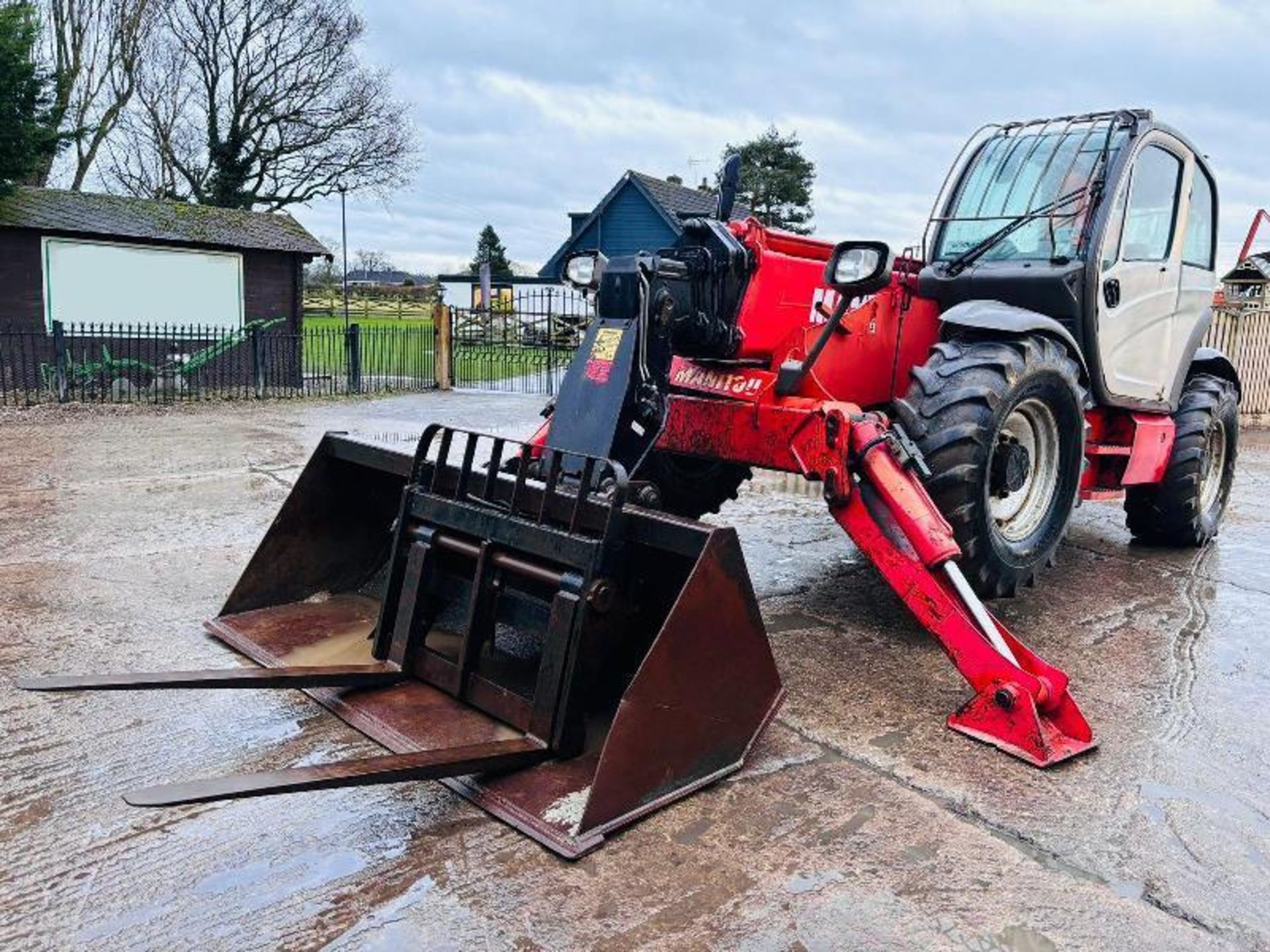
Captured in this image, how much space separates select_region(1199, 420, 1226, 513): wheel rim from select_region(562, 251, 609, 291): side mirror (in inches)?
186

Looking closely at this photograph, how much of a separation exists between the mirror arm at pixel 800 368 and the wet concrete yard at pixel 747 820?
3.67 feet

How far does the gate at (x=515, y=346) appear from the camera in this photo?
750 inches

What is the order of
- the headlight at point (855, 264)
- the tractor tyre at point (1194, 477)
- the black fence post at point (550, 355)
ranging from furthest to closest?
the black fence post at point (550, 355) → the tractor tyre at point (1194, 477) → the headlight at point (855, 264)

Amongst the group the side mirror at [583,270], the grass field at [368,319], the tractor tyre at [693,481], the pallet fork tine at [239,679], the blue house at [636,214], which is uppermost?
the blue house at [636,214]

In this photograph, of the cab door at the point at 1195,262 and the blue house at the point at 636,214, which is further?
A: the blue house at the point at 636,214

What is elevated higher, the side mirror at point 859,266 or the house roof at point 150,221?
the house roof at point 150,221

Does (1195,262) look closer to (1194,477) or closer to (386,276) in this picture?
(1194,477)

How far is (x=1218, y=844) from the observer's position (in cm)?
278

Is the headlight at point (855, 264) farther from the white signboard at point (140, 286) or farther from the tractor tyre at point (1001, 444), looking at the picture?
the white signboard at point (140, 286)

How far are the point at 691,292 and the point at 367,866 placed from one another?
8.33 feet

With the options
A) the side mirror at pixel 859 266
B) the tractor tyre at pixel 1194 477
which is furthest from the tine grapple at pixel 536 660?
the tractor tyre at pixel 1194 477

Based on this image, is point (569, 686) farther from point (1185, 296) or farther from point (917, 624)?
point (1185, 296)

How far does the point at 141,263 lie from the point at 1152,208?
631 inches

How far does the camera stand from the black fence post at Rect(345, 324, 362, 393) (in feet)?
54.2
